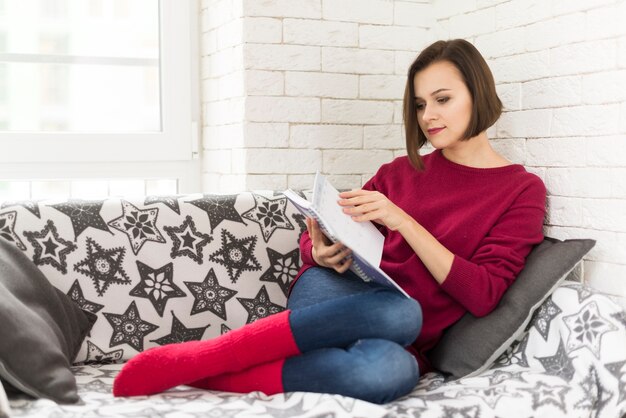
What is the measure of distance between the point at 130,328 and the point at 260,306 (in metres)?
0.36

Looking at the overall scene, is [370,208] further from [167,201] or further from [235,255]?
[167,201]

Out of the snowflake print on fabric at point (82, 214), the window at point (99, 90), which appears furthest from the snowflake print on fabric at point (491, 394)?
the window at point (99, 90)

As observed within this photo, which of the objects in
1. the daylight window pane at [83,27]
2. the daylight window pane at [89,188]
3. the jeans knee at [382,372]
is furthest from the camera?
the daylight window pane at [89,188]

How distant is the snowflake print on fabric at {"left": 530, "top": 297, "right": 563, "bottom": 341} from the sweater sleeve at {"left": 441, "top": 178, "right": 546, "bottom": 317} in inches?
4.0

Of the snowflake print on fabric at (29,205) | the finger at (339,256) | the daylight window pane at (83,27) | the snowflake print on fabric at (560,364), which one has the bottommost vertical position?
the snowflake print on fabric at (560,364)

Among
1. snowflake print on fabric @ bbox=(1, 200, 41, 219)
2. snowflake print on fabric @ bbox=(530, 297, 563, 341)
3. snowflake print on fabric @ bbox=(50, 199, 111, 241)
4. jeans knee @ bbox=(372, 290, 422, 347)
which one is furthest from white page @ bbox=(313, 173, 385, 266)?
snowflake print on fabric @ bbox=(1, 200, 41, 219)

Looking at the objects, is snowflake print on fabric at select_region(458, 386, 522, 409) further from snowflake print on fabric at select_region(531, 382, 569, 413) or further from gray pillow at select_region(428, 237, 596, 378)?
gray pillow at select_region(428, 237, 596, 378)

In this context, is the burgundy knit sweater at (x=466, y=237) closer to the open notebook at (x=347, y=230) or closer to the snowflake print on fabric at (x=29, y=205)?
the open notebook at (x=347, y=230)

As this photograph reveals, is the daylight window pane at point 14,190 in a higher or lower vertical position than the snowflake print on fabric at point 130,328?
higher

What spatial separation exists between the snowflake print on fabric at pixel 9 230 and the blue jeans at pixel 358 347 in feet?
2.58

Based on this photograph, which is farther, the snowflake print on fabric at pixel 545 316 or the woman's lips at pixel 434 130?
the woman's lips at pixel 434 130

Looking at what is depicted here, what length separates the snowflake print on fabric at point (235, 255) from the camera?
2252 millimetres

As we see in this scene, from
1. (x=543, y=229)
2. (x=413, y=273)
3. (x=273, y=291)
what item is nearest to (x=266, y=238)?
(x=273, y=291)

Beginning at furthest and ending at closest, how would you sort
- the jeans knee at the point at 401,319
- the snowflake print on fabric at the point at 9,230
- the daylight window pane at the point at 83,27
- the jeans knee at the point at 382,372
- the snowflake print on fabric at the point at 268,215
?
the daylight window pane at the point at 83,27, the snowflake print on fabric at the point at 268,215, the snowflake print on fabric at the point at 9,230, the jeans knee at the point at 401,319, the jeans knee at the point at 382,372
